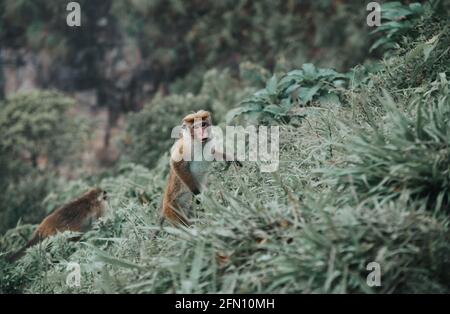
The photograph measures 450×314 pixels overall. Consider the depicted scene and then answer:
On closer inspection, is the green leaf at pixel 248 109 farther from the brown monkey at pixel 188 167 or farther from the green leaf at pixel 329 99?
the brown monkey at pixel 188 167

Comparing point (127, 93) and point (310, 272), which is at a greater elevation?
point (127, 93)

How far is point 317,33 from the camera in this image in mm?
10453

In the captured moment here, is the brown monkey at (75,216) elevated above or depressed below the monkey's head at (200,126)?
below

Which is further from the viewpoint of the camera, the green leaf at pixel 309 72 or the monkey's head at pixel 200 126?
A: the green leaf at pixel 309 72

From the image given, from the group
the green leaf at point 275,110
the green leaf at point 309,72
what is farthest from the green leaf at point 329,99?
the green leaf at point 275,110

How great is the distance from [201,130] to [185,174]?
363 millimetres

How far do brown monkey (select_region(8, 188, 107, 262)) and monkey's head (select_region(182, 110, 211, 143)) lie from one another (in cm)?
175

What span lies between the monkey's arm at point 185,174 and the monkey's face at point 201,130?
0.73 ft

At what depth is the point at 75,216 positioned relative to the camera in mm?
5902

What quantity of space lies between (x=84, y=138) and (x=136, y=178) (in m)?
3.22

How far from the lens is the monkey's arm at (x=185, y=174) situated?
15.3ft
